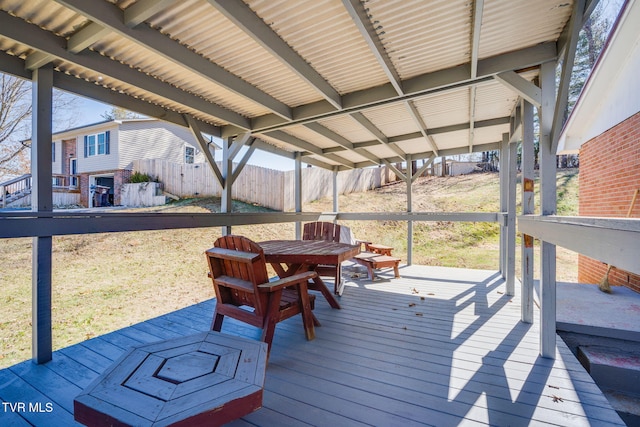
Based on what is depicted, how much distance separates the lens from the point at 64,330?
4.48 m

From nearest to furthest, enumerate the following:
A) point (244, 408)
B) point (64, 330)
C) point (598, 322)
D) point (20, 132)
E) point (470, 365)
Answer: point (244, 408), point (470, 365), point (598, 322), point (64, 330), point (20, 132)

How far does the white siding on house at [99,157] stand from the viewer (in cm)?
1334

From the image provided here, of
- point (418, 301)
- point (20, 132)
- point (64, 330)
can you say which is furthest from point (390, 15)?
point (20, 132)

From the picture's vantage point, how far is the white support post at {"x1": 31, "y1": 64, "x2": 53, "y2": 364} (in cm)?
233

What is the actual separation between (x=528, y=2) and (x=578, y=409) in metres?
2.75

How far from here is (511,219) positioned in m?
4.43

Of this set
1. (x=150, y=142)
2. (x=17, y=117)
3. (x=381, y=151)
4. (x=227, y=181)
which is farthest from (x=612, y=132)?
(x=150, y=142)

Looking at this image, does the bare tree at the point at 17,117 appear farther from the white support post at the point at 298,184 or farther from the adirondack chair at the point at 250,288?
the adirondack chair at the point at 250,288

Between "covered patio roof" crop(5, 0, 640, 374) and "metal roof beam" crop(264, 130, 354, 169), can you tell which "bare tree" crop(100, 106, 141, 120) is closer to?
"metal roof beam" crop(264, 130, 354, 169)

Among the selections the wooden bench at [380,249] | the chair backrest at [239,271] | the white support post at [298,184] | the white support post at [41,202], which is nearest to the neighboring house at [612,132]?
the wooden bench at [380,249]

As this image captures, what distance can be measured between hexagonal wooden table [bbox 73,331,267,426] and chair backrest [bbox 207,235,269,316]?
2.61 feet

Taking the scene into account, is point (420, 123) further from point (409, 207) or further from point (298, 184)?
point (298, 184)

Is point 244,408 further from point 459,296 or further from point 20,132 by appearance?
point 20,132

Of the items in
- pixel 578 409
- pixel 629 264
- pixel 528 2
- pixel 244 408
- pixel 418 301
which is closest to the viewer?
pixel 629 264
